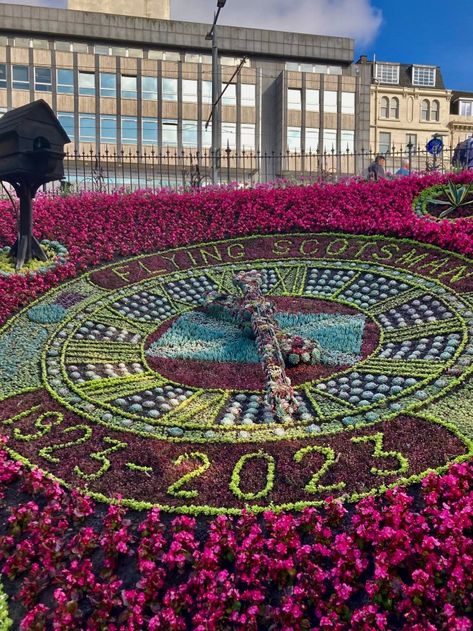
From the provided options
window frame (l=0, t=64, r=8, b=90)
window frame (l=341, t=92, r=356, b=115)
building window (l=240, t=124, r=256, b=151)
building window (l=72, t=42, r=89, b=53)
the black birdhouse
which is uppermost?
building window (l=72, t=42, r=89, b=53)

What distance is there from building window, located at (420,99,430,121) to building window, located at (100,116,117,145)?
28.0 m

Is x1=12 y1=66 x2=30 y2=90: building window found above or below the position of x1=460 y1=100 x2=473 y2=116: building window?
below

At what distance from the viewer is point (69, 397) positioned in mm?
6148

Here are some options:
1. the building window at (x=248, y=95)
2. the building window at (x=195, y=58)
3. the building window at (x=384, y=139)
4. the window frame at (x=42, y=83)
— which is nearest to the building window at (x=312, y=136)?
the building window at (x=248, y=95)

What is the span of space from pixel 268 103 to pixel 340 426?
4244 cm

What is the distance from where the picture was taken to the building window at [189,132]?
134 feet

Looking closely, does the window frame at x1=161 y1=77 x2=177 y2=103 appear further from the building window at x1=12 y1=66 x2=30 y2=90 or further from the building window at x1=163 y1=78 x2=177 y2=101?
the building window at x1=12 y1=66 x2=30 y2=90

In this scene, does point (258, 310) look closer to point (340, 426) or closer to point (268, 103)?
point (340, 426)

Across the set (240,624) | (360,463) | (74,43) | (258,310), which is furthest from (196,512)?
(74,43)

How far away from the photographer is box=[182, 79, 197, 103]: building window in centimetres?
4091

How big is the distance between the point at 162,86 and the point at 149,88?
2.80ft

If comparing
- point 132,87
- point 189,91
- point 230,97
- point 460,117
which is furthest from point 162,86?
point 460,117

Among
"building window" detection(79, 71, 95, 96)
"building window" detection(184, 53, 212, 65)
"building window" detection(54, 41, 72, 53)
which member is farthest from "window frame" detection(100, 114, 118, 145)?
"building window" detection(184, 53, 212, 65)

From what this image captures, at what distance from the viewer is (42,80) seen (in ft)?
131
